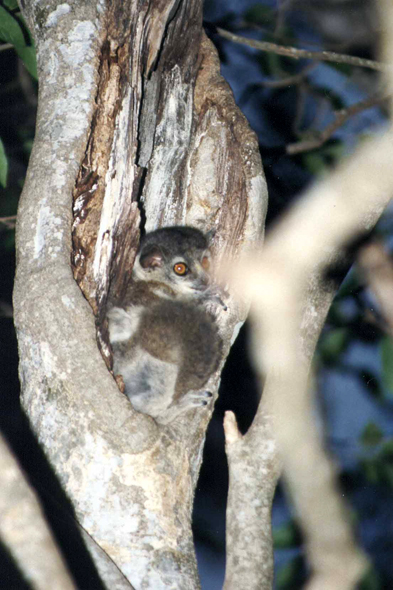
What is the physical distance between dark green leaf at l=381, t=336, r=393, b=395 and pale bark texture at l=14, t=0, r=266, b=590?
1124mm

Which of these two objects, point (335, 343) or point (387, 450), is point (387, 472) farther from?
point (335, 343)

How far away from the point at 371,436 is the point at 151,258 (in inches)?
88.5

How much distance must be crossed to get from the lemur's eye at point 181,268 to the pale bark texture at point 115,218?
0.66ft

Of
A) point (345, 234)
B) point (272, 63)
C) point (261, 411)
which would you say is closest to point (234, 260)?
point (345, 234)

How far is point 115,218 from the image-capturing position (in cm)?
263

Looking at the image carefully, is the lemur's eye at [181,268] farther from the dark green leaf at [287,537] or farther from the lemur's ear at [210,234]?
the dark green leaf at [287,537]

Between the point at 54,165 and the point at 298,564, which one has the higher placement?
the point at 54,165

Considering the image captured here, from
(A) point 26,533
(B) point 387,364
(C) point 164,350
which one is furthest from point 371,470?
(A) point 26,533

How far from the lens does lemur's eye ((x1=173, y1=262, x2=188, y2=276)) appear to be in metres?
3.19

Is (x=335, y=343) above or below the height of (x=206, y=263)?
below

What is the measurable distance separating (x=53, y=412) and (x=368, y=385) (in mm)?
3329

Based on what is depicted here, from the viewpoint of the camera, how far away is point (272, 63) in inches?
207

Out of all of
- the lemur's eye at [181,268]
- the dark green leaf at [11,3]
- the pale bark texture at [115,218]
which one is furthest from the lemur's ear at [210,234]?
the dark green leaf at [11,3]

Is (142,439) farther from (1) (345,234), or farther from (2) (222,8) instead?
(2) (222,8)
